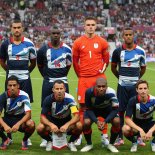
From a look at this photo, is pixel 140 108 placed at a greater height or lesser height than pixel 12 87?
lesser

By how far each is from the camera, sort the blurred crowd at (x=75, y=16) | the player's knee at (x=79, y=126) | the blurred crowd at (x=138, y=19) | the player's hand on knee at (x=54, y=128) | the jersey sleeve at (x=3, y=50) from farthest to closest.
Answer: the blurred crowd at (x=138, y=19) → the blurred crowd at (x=75, y=16) → the jersey sleeve at (x=3, y=50) → the player's knee at (x=79, y=126) → the player's hand on knee at (x=54, y=128)

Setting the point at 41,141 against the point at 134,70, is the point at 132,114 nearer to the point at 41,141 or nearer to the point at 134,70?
the point at 134,70

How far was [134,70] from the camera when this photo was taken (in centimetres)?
825

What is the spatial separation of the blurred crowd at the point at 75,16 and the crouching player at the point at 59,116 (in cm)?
2612

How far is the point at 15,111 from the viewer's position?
7758 millimetres

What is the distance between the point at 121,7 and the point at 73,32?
25.5 feet

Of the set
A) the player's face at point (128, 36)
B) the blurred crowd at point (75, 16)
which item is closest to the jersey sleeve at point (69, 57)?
the player's face at point (128, 36)

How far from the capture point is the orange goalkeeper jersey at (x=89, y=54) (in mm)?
8188

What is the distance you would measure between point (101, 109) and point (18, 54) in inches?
64.5

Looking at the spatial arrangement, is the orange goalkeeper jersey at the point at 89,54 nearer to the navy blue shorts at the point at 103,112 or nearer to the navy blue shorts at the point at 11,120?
the navy blue shorts at the point at 103,112

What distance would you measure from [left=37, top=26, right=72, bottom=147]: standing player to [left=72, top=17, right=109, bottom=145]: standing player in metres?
0.16

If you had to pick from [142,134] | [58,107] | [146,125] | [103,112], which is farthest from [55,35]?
[142,134]

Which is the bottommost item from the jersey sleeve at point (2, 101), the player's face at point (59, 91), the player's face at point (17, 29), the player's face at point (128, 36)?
the jersey sleeve at point (2, 101)

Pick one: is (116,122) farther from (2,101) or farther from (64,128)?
(2,101)
